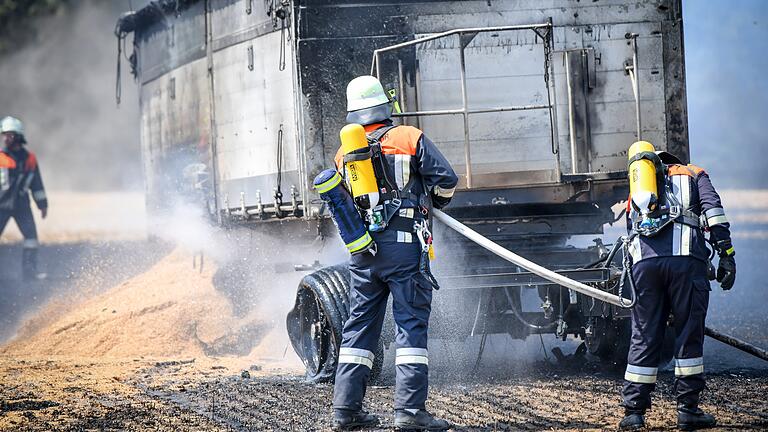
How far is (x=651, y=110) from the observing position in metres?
8.57

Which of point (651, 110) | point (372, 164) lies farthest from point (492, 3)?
point (372, 164)

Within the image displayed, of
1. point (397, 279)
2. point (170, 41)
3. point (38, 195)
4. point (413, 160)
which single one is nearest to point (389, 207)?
point (413, 160)

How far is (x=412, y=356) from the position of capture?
20.6 ft

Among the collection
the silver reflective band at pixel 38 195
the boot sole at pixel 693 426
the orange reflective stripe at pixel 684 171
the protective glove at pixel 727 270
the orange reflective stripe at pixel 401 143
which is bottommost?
the boot sole at pixel 693 426

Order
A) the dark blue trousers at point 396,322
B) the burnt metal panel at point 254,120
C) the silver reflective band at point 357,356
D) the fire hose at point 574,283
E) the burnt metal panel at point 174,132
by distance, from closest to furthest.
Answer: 1. the dark blue trousers at point 396,322
2. the silver reflective band at point 357,356
3. the fire hose at point 574,283
4. the burnt metal panel at point 254,120
5. the burnt metal panel at point 174,132

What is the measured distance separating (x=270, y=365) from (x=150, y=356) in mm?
1390

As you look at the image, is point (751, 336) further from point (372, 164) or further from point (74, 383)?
point (74, 383)

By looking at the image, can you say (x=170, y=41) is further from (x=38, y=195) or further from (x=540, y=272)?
(x=540, y=272)

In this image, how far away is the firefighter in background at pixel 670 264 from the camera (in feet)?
20.9

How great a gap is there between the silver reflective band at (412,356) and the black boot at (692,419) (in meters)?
1.55

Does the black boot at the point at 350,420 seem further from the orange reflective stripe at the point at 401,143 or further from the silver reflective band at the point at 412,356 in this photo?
the orange reflective stripe at the point at 401,143

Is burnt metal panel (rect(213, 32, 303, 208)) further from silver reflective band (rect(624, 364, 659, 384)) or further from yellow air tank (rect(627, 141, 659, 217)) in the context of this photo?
silver reflective band (rect(624, 364, 659, 384))

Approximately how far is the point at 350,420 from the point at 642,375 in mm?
1819

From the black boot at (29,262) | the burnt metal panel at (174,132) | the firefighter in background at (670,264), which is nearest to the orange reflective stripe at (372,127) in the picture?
the firefighter in background at (670,264)
